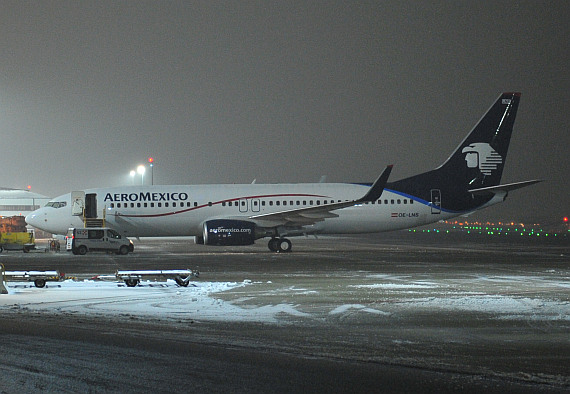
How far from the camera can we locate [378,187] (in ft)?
116

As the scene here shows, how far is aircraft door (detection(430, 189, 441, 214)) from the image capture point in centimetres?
3838

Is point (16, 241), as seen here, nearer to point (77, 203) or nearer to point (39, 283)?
point (77, 203)

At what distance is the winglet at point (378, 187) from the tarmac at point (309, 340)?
1575cm

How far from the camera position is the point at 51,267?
25531mm

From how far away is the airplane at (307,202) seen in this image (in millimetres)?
37594

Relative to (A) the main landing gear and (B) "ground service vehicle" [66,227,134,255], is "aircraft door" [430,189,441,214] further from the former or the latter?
(B) "ground service vehicle" [66,227,134,255]

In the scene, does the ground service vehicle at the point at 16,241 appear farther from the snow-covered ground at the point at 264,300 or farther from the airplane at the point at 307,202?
the snow-covered ground at the point at 264,300

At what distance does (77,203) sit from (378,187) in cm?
1618

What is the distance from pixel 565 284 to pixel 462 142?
21457 mm

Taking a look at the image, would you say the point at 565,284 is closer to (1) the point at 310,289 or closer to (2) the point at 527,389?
(1) the point at 310,289

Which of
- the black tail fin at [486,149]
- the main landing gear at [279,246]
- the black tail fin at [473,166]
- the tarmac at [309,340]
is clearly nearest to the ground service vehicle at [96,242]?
the main landing gear at [279,246]

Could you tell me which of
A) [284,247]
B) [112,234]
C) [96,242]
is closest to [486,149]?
[284,247]

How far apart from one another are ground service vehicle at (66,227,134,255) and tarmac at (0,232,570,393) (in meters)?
15.8

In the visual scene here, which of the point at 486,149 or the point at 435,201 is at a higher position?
the point at 486,149
